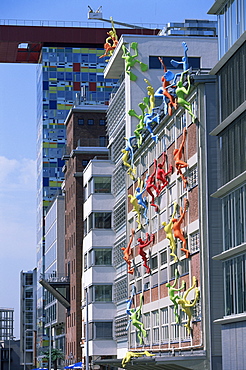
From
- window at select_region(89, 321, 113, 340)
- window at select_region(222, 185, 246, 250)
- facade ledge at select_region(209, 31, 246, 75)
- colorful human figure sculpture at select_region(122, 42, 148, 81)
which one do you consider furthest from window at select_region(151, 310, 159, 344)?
window at select_region(89, 321, 113, 340)

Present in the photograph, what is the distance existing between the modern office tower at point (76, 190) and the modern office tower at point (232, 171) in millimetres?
53658

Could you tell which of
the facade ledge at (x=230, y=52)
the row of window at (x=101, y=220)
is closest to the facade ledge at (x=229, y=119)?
the facade ledge at (x=230, y=52)

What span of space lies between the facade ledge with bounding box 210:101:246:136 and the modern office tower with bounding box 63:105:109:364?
175 ft

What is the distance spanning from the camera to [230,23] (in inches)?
1845

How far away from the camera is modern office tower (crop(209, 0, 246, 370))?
144 ft

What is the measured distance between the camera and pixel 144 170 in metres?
67.8

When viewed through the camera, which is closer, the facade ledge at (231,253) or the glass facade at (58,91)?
the facade ledge at (231,253)

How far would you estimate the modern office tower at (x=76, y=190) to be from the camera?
338 feet

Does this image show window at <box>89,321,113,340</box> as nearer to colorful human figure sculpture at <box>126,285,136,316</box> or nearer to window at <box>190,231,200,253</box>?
colorful human figure sculpture at <box>126,285,136,316</box>

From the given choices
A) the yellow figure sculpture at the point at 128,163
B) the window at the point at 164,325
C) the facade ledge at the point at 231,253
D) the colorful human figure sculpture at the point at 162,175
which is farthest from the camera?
the yellow figure sculpture at the point at 128,163

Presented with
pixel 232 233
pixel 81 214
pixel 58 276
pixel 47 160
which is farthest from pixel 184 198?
pixel 47 160

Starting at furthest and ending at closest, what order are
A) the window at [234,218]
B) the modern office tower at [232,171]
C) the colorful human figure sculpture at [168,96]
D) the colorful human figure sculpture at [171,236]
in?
the colorful human figure sculpture at [168,96] → the colorful human figure sculpture at [171,236] → the window at [234,218] → the modern office tower at [232,171]

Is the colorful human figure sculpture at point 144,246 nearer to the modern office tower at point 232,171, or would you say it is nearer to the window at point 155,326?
the window at point 155,326

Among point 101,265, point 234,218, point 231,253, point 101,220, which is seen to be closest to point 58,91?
point 101,220
